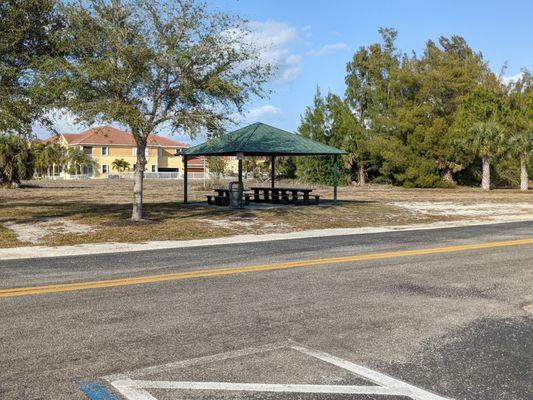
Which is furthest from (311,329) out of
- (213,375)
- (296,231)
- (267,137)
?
(267,137)

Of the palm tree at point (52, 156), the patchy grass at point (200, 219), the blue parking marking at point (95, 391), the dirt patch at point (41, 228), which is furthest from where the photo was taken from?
the palm tree at point (52, 156)

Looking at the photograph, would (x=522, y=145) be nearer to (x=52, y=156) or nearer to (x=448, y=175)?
(x=448, y=175)

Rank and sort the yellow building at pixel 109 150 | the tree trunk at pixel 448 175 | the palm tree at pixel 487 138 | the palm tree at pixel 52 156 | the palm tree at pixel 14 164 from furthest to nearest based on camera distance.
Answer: the yellow building at pixel 109 150 → the palm tree at pixel 52 156 → the tree trunk at pixel 448 175 → the palm tree at pixel 487 138 → the palm tree at pixel 14 164

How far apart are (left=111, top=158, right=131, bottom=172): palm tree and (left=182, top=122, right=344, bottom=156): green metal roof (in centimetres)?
6018

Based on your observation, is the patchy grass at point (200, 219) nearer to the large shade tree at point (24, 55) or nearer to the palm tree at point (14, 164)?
the large shade tree at point (24, 55)

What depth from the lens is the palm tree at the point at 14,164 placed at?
45.9 meters

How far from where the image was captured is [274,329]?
561 cm

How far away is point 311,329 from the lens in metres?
5.64

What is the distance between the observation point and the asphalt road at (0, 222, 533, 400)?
4.28 m

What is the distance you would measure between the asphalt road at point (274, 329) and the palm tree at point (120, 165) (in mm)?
77296

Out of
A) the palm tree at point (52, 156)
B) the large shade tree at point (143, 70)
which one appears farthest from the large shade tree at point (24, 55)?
the palm tree at point (52, 156)

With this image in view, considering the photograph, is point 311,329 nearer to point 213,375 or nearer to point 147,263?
point 213,375

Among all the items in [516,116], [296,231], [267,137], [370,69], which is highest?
[370,69]

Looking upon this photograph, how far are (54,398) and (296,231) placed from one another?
548 inches
